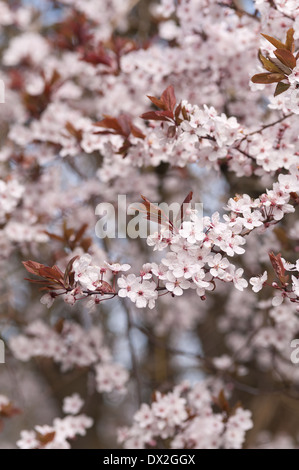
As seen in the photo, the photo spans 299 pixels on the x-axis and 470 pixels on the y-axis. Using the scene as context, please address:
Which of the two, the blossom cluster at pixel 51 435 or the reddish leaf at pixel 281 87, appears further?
the blossom cluster at pixel 51 435

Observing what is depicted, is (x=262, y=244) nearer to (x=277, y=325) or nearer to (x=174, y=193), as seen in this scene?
(x=277, y=325)

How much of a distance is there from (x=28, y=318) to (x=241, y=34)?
2764 millimetres

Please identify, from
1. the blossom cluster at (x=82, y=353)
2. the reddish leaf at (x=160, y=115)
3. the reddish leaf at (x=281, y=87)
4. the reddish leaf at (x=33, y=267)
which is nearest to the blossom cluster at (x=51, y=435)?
the blossom cluster at (x=82, y=353)

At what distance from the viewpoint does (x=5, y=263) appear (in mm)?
3312

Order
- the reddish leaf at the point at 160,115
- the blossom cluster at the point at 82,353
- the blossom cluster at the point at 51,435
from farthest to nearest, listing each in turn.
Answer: the blossom cluster at the point at 82,353
the blossom cluster at the point at 51,435
the reddish leaf at the point at 160,115

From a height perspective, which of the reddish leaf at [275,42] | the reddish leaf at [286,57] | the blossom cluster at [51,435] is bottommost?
the blossom cluster at [51,435]

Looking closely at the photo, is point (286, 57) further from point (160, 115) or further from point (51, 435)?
point (51, 435)

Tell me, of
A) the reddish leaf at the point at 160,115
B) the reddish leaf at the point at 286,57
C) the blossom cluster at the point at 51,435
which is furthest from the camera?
the blossom cluster at the point at 51,435

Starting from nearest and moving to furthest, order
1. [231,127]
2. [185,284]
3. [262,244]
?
[185,284] < [231,127] < [262,244]

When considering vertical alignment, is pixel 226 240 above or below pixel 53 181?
below

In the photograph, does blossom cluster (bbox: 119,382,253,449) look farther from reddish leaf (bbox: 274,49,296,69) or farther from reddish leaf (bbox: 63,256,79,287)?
reddish leaf (bbox: 274,49,296,69)

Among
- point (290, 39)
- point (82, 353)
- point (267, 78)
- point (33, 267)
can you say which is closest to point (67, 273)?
point (33, 267)

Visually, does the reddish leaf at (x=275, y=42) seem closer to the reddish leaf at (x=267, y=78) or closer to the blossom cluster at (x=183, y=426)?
the reddish leaf at (x=267, y=78)

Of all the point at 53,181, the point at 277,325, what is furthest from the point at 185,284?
the point at 53,181
